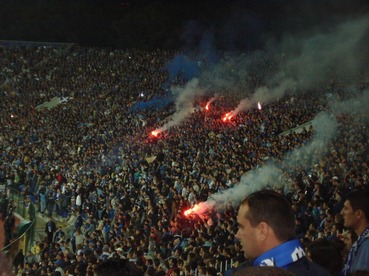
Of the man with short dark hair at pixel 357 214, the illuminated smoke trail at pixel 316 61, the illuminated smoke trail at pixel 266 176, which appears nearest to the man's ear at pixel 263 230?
the man with short dark hair at pixel 357 214

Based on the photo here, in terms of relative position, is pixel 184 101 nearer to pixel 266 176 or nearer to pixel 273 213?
pixel 266 176

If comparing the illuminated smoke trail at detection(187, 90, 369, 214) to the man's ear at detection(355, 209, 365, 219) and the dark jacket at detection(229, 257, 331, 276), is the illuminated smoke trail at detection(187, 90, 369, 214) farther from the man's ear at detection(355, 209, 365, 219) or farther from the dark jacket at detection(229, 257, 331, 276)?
the dark jacket at detection(229, 257, 331, 276)

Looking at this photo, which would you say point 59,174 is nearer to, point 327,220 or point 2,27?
point 327,220

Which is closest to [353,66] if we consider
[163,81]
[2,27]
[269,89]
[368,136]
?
[269,89]

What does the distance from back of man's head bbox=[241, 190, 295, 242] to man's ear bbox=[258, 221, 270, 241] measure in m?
0.01

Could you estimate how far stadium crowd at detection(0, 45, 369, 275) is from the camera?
31.0ft

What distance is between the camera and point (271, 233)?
2576mm

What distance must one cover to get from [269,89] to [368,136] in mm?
10764

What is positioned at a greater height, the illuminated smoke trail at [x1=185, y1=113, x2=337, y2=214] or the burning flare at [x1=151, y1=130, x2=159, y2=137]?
the burning flare at [x1=151, y1=130, x2=159, y2=137]

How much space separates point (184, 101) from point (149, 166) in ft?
30.1

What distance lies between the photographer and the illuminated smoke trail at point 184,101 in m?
22.5

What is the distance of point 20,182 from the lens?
19.4 metres

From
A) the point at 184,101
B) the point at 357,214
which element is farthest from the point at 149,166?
the point at 357,214

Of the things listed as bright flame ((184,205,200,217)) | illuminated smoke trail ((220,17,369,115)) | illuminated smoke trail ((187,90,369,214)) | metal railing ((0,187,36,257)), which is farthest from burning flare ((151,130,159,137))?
bright flame ((184,205,200,217))
